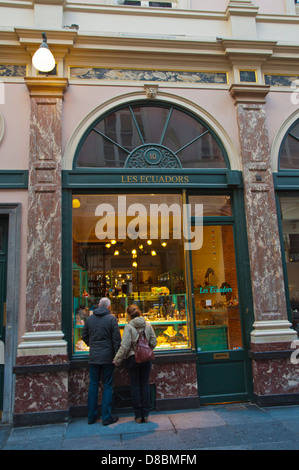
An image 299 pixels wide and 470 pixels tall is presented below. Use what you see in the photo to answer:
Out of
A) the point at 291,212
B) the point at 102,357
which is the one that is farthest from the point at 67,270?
the point at 291,212

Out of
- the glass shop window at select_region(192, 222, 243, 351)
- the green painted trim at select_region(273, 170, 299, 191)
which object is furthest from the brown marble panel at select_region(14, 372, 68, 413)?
the green painted trim at select_region(273, 170, 299, 191)

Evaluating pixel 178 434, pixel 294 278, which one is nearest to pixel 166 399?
pixel 178 434

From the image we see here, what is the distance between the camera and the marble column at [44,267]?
511 centimetres

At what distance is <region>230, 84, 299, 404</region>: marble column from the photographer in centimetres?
565

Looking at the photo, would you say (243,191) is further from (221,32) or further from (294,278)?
(221,32)

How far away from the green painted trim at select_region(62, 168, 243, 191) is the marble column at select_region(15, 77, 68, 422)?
0.36m

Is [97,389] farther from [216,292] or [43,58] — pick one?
[43,58]

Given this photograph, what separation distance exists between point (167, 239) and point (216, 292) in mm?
1257

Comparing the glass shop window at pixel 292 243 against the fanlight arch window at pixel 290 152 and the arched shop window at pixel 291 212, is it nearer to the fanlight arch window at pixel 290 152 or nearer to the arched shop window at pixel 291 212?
the arched shop window at pixel 291 212

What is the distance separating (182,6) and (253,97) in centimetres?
230

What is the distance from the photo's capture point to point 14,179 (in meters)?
5.80

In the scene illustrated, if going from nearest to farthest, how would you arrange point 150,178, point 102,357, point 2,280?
1. point 102,357
2. point 2,280
3. point 150,178

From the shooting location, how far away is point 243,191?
631 cm

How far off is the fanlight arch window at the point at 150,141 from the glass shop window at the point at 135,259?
2.04 ft
